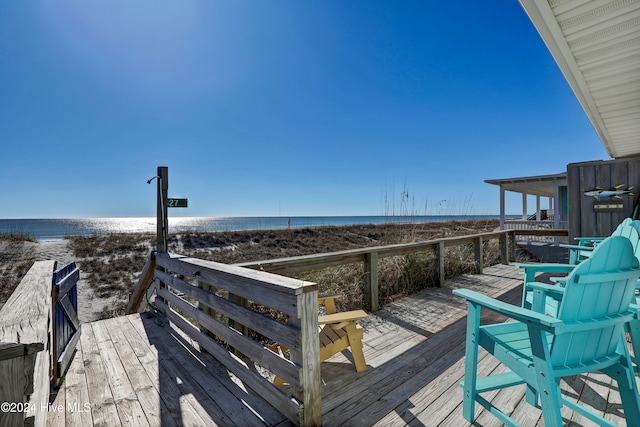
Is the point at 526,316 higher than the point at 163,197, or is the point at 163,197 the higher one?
the point at 163,197

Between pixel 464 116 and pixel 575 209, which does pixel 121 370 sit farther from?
pixel 464 116

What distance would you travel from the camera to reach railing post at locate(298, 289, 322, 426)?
131 cm

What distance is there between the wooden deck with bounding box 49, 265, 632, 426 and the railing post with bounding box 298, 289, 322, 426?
0.50ft

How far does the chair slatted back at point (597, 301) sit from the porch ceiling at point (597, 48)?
4.88ft

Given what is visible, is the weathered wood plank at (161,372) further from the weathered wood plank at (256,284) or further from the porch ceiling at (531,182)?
the porch ceiling at (531,182)

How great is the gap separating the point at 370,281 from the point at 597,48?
9.14ft

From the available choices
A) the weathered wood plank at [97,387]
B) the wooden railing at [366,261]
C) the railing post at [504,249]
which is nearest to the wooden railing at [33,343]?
the weathered wood plank at [97,387]

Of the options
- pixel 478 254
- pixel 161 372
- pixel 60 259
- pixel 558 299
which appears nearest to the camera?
pixel 558 299

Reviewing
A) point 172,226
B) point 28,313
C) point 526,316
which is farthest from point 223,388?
point 172,226

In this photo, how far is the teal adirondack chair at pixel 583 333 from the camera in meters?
1.02

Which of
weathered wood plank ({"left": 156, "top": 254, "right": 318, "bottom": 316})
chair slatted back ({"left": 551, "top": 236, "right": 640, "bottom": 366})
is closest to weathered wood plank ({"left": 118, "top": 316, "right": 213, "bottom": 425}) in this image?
weathered wood plank ({"left": 156, "top": 254, "right": 318, "bottom": 316})

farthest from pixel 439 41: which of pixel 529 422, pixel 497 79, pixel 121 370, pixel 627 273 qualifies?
pixel 121 370

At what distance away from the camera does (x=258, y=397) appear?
1.64m

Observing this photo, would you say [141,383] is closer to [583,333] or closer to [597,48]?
[583,333]
